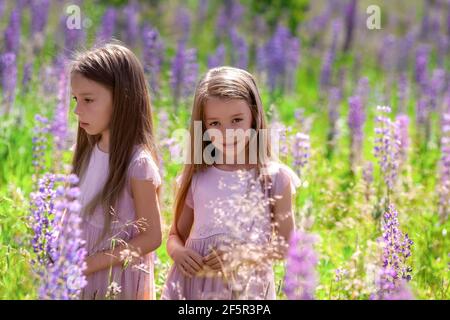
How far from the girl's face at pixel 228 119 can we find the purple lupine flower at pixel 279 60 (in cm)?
487

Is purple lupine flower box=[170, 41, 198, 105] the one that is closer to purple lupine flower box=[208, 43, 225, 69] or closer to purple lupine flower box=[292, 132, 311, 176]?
purple lupine flower box=[208, 43, 225, 69]

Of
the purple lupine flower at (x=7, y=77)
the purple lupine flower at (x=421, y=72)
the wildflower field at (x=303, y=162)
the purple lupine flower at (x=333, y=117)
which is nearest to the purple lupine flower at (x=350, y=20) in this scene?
the wildflower field at (x=303, y=162)

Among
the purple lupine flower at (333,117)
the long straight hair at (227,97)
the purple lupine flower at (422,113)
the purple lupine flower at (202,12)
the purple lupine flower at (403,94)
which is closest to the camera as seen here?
the long straight hair at (227,97)

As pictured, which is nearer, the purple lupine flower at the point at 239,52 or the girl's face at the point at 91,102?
the girl's face at the point at 91,102

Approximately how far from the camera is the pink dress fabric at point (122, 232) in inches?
118

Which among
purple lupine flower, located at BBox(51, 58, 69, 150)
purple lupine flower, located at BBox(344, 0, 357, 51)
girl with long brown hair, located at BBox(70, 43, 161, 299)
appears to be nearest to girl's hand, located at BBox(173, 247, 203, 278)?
girl with long brown hair, located at BBox(70, 43, 161, 299)

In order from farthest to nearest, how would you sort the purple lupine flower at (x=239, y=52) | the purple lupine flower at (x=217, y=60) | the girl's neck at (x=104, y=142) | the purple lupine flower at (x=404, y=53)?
the purple lupine flower at (x=404, y=53)
the purple lupine flower at (x=239, y=52)
the purple lupine flower at (x=217, y=60)
the girl's neck at (x=104, y=142)

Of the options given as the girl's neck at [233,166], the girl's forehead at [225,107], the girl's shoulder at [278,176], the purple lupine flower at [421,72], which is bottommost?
the girl's shoulder at [278,176]

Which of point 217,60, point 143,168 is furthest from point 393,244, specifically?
point 217,60

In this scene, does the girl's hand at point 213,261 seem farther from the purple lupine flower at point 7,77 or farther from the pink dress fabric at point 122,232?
the purple lupine flower at point 7,77

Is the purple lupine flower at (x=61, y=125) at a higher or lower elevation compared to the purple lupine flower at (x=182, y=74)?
lower

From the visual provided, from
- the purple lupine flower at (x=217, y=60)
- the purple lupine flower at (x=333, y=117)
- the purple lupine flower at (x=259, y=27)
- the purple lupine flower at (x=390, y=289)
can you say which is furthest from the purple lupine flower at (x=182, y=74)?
the purple lupine flower at (x=259, y=27)

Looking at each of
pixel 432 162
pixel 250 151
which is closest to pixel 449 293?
pixel 250 151

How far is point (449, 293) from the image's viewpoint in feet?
11.4
